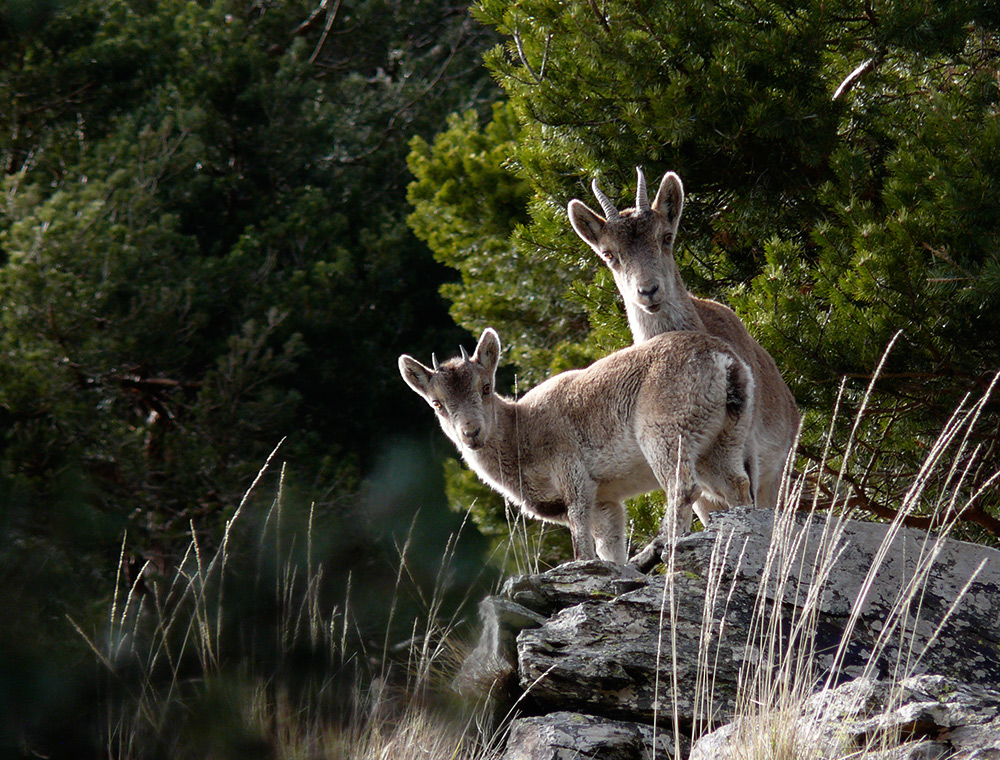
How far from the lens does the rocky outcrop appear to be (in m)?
5.11

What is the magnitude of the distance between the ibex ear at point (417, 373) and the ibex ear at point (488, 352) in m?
0.36

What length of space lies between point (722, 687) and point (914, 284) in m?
3.40

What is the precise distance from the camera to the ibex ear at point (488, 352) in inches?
306

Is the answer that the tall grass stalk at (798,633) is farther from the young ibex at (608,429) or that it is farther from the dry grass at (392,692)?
the young ibex at (608,429)

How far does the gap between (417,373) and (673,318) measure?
172cm

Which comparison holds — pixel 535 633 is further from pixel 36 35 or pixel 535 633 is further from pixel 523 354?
pixel 36 35

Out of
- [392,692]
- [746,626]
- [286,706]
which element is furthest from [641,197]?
[286,706]

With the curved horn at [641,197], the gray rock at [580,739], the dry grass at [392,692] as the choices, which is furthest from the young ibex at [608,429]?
the gray rock at [580,739]

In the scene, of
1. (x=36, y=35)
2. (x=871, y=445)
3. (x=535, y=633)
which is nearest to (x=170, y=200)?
(x=36, y=35)

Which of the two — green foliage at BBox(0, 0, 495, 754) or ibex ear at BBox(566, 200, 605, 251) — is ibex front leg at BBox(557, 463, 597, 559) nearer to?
ibex ear at BBox(566, 200, 605, 251)

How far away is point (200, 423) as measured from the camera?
1848cm

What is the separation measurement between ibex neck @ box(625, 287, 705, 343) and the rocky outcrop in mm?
1681

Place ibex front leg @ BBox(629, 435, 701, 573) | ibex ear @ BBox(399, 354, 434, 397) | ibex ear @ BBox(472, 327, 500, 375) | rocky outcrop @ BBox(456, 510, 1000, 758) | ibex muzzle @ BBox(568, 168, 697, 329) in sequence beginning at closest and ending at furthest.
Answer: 1. rocky outcrop @ BBox(456, 510, 1000, 758)
2. ibex front leg @ BBox(629, 435, 701, 573)
3. ibex muzzle @ BBox(568, 168, 697, 329)
4. ibex ear @ BBox(399, 354, 434, 397)
5. ibex ear @ BBox(472, 327, 500, 375)

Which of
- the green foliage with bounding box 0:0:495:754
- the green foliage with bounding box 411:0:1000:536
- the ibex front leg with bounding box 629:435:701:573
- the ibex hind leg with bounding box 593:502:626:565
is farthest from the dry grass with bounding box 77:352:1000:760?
the green foliage with bounding box 0:0:495:754
